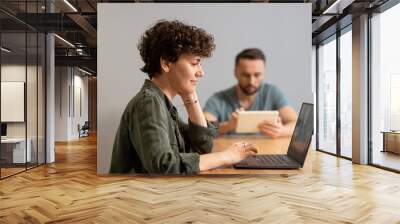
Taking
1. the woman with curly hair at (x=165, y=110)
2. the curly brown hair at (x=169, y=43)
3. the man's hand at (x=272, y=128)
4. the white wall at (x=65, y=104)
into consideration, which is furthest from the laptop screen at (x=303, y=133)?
the white wall at (x=65, y=104)

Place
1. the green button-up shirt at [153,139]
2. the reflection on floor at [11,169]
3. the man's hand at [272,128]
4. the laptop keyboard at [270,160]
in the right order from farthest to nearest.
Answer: the reflection on floor at [11,169], the man's hand at [272,128], the laptop keyboard at [270,160], the green button-up shirt at [153,139]

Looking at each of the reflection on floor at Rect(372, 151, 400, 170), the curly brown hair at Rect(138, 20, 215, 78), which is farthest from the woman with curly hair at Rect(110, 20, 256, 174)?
the reflection on floor at Rect(372, 151, 400, 170)

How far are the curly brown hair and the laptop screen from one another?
0.68 metres

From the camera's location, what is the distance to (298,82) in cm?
324

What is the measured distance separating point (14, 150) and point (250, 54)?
6101 mm

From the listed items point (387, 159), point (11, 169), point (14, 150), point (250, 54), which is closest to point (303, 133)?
point (250, 54)

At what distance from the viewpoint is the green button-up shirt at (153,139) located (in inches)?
63.3

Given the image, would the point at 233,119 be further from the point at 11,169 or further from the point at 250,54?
the point at 11,169

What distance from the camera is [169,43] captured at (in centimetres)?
169

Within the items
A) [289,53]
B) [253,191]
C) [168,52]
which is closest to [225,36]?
[289,53]

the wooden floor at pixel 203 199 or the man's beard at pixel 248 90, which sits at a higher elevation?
the man's beard at pixel 248 90

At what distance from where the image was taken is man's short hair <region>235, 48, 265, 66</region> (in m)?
2.46

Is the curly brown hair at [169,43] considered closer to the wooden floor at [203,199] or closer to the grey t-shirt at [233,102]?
the grey t-shirt at [233,102]

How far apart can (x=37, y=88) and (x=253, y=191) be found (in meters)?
4.96
